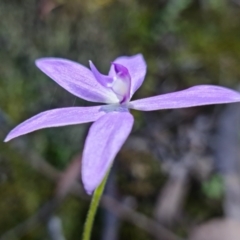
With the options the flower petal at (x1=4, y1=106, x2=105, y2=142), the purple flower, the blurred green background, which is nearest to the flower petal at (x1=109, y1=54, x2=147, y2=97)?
the purple flower

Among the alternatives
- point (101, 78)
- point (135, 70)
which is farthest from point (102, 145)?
point (135, 70)

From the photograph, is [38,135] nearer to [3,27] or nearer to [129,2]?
[3,27]

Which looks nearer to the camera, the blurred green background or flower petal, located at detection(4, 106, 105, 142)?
flower petal, located at detection(4, 106, 105, 142)

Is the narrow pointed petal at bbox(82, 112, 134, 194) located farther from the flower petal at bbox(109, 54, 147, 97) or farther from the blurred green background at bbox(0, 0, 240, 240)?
the blurred green background at bbox(0, 0, 240, 240)

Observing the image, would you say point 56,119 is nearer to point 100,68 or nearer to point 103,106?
point 103,106

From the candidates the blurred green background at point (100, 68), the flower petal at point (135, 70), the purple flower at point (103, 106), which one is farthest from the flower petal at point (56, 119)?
the blurred green background at point (100, 68)

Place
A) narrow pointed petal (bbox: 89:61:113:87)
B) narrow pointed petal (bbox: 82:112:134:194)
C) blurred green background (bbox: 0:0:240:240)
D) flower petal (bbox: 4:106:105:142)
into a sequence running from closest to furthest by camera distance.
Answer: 1. narrow pointed petal (bbox: 82:112:134:194)
2. flower petal (bbox: 4:106:105:142)
3. narrow pointed petal (bbox: 89:61:113:87)
4. blurred green background (bbox: 0:0:240:240)

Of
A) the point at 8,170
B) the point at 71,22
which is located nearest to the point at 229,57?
the point at 71,22

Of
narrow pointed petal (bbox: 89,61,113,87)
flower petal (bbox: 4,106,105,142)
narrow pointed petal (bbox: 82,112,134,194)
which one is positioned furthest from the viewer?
narrow pointed petal (bbox: 89,61,113,87)
